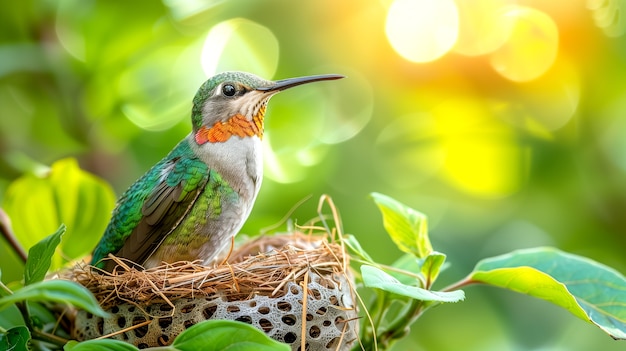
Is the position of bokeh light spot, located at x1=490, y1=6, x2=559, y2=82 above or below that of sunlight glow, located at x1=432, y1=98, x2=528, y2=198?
above

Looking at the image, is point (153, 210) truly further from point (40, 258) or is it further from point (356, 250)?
point (356, 250)

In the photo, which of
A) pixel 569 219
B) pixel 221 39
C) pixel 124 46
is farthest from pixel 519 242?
pixel 124 46

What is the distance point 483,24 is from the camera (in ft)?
13.9

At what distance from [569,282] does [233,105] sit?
41.3 inches

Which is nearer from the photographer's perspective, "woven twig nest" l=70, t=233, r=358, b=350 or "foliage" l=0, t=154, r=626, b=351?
"foliage" l=0, t=154, r=626, b=351

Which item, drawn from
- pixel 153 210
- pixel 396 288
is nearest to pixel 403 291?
pixel 396 288

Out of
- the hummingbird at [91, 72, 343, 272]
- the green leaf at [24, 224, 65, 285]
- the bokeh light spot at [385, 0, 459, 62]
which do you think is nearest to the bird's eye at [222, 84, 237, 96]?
the hummingbird at [91, 72, 343, 272]

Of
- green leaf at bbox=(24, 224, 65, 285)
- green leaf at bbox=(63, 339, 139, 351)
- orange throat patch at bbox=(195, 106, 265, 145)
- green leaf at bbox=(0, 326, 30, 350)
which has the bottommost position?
green leaf at bbox=(0, 326, 30, 350)

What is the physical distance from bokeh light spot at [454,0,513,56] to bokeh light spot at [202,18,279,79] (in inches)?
43.4

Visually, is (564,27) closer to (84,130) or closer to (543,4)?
(543,4)

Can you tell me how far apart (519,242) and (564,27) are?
1.18 m

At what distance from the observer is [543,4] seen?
12.9 ft

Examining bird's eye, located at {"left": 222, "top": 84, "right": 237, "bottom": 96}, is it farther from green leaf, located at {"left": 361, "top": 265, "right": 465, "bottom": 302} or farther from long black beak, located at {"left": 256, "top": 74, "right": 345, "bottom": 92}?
green leaf, located at {"left": 361, "top": 265, "right": 465, "bottom": 302}

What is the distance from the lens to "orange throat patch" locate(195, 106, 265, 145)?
7.00ft
